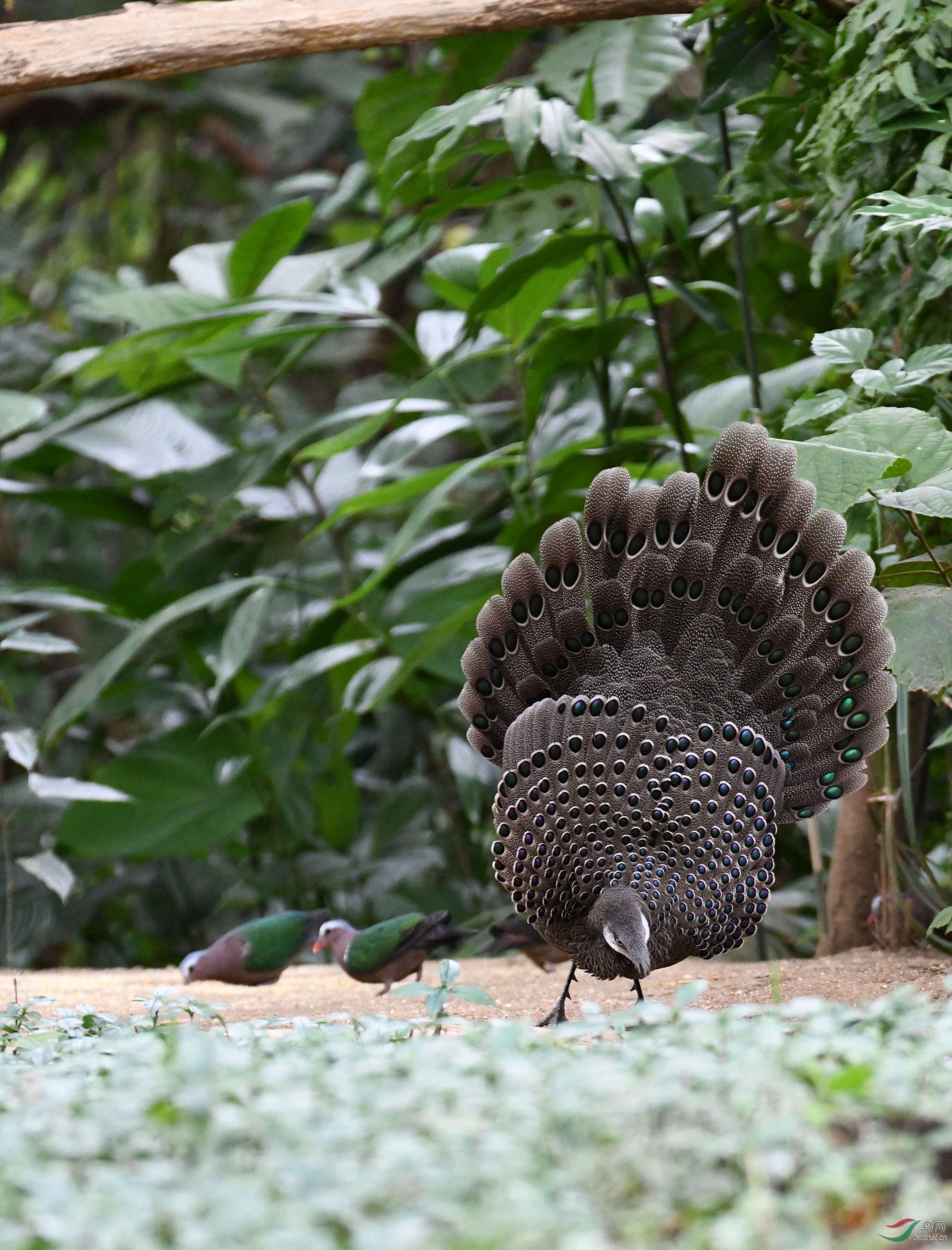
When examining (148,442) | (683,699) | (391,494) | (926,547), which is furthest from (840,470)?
(148,442)

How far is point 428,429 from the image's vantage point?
388 cm

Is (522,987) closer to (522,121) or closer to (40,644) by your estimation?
(40,644)

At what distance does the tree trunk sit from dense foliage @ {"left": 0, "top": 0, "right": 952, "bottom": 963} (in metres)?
0.14

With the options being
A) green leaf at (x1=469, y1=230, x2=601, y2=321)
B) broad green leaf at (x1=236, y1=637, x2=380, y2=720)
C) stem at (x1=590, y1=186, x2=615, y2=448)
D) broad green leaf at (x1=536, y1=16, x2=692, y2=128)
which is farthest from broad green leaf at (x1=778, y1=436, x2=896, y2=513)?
broad green leaf at (x1=236, y1=637, x2=380, y2=720)

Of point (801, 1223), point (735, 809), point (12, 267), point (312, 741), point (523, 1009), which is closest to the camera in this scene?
point (801, 1223)

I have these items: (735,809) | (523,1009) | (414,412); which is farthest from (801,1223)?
(414,412)

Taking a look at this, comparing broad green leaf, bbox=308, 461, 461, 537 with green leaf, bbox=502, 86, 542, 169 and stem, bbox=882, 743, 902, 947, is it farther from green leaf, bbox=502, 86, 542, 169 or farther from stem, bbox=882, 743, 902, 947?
stem, bbox=882, 743, 902, 947

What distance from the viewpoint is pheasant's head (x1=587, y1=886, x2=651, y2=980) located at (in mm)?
2119

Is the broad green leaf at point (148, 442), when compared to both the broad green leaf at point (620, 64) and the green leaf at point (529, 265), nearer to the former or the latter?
the green leaf at point (529, 265)

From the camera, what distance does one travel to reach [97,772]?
4023 millimetres

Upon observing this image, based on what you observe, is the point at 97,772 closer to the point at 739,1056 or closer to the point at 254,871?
the point at 254,871

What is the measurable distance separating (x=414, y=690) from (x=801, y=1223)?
3154mm

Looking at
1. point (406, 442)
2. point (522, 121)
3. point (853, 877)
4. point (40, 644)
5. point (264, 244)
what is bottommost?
point (853, 877)

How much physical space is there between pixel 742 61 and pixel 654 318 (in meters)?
0.62
